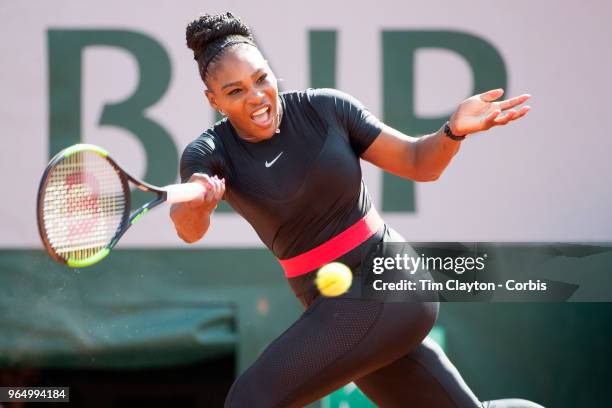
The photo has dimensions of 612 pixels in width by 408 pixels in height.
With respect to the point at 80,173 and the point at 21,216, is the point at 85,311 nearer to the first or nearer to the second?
the point at 21,216

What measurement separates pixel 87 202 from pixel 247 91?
565mm

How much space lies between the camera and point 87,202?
102 inches

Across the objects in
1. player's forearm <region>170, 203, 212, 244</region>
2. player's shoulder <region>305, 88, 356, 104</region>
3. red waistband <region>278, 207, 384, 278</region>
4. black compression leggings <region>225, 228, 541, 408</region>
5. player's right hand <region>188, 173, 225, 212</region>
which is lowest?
black compression leggings <region>225, 228, 541, 408</region>

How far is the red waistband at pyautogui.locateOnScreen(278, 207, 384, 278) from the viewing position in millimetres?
2809

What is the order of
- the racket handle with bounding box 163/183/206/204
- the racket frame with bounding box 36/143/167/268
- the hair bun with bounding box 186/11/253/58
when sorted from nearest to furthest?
the racket frame with bounding box 36/143/167/268 < the racket handle with bounding box 163/183/206/204 < the hair bun with bounding box 186/11/253/58

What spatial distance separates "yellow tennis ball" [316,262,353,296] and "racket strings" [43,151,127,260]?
59 centimetres

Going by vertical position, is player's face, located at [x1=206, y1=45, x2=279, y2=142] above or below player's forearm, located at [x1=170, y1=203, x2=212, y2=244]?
above

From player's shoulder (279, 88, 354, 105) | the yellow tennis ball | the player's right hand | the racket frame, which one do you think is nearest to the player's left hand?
player's shoulder (279, 88, 354, 105)

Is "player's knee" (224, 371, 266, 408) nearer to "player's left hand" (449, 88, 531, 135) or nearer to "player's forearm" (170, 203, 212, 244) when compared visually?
"player's forearm" (170, 203, 212, 244)

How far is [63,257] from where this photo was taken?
2404 mm

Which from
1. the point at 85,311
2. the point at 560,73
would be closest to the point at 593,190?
the point at 560,73

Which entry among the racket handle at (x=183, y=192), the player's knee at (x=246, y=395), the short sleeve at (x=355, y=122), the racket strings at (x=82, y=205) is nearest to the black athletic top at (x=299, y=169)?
the short sleeve at (x=355, y=122)

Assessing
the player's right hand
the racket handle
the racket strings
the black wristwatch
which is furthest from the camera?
the black wristwatch

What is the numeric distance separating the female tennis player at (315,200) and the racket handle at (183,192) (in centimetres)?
3
